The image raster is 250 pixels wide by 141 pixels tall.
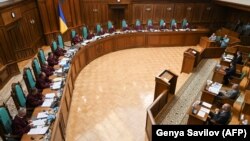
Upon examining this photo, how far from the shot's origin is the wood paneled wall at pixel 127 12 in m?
11.3

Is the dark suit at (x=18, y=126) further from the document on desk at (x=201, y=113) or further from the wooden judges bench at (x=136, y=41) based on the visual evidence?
the wooden judges bench at (x=136, y=41)

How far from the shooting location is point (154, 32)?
11844mm

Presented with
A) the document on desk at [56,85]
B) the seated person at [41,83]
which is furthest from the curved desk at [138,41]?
the seated person at [41,83]

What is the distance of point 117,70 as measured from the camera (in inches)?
366

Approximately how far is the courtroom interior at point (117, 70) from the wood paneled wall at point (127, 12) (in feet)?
→ 0.20

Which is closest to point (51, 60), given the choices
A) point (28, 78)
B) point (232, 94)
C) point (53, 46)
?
point (53, 46)

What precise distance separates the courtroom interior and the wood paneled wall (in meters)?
0.06

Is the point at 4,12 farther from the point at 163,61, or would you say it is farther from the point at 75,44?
the point at 163,61

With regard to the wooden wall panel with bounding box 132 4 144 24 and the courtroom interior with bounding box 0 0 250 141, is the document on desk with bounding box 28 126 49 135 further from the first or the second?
the wooden wall panel with bounding box 132 4 144 24

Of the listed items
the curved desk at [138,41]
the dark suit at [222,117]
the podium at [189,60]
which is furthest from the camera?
the curved desk at [138,41]

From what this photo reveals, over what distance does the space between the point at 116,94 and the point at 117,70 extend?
2021 millimetres

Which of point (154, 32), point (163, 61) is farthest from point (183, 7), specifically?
point (163, 61)

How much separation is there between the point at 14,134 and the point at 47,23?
330 inches

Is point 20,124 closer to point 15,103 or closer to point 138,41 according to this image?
point 15,103
